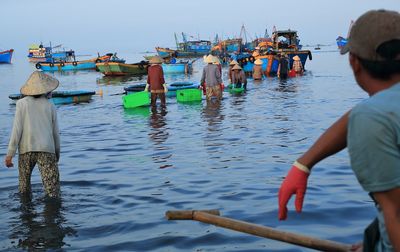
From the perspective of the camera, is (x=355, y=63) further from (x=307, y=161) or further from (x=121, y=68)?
(x=121, y=68)

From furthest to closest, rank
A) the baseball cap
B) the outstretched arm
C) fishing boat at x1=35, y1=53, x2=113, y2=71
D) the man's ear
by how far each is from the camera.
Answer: fishing boat at x1=35, y1=53, x2=113, y2=71
the outstretched arm
the man's ear
the baseball cap

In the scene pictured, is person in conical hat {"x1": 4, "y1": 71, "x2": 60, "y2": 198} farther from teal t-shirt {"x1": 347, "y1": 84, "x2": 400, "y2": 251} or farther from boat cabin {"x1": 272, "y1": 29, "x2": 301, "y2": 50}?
boat cabin {"x1": 272, "y1": 29, "x2": 301, "y2": 50}

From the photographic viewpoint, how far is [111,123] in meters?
15.5

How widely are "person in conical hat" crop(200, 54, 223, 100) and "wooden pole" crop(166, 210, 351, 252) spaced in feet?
49.4

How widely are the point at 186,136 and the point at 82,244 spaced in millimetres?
6906

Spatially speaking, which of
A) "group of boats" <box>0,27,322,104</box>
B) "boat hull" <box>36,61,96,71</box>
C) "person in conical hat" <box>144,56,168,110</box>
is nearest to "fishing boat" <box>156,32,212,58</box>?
"group of boats" <box>0,27,322,104</box>

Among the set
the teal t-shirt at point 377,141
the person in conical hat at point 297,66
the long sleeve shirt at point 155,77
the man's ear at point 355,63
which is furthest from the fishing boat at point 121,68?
Answer: the teal t-shirt at point 377,141

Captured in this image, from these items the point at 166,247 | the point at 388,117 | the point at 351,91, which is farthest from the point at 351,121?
the point at 351,91

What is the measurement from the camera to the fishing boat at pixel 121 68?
42866 mm

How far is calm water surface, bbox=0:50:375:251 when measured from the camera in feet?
18.5

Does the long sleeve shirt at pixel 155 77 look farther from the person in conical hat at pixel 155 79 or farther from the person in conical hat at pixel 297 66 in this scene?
the person in conical hat at pixel 297 66

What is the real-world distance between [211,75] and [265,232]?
15.8m

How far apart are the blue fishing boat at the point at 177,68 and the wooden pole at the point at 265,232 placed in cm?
4047

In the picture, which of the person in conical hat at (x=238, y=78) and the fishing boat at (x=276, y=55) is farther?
the fishing boat at (x=276, y=55)
